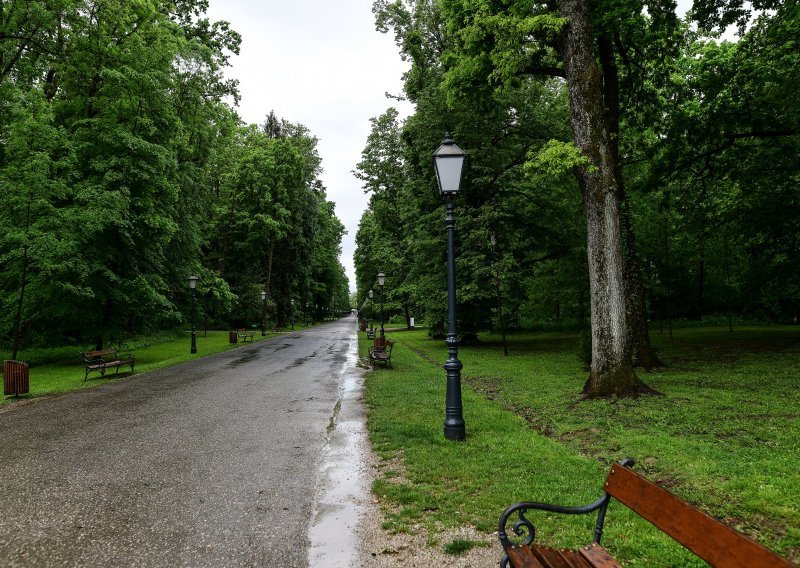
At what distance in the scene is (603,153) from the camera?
8.67m

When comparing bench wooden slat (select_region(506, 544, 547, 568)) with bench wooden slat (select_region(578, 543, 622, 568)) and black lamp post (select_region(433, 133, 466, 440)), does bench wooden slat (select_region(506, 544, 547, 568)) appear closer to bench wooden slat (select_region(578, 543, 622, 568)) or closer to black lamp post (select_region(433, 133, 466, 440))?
bench wooden slat (select_region(578, 543, 622, 568))

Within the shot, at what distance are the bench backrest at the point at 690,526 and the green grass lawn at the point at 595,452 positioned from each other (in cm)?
109

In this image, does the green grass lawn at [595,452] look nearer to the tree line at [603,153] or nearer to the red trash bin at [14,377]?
the tree line at [603,153]

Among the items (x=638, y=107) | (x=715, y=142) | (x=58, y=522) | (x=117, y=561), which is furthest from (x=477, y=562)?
(x=715, y=142)

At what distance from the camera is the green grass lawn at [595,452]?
3.72 m

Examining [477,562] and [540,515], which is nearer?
[477,562]

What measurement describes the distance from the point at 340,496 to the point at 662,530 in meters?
3.34

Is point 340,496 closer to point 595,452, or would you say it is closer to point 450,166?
point 595,452

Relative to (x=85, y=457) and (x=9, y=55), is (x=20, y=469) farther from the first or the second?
(x=9, y=55)

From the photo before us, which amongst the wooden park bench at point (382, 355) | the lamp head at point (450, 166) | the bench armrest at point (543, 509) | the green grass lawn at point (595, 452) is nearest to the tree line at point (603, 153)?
the green grass lawn at point (595, 452)

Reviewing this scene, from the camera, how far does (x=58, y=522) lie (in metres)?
4.12

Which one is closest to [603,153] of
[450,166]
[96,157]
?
[450,166]

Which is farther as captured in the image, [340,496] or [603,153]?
[603,153]

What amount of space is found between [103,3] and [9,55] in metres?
4.74
